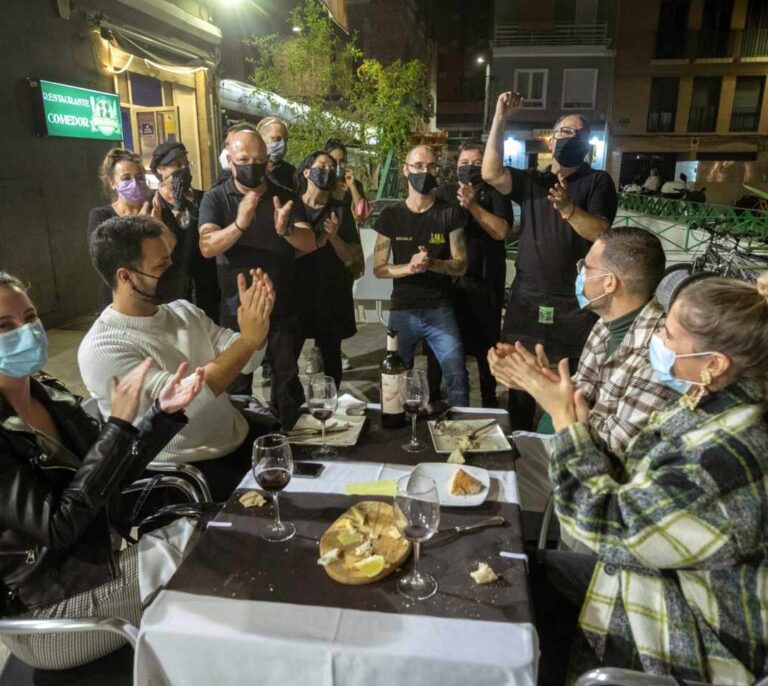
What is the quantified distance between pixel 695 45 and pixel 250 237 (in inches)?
1028

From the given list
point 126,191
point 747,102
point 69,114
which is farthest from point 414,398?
point 747,102

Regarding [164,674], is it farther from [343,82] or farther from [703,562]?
[343,82]

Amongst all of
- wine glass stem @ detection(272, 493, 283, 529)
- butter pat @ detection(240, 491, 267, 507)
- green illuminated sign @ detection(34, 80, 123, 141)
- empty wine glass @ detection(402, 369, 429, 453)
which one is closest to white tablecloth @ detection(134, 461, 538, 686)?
wine glass stem @ detection(272, 493, 283, 529)

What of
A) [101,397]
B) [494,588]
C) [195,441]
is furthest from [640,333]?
[101,397]

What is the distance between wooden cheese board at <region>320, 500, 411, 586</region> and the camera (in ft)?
4.50

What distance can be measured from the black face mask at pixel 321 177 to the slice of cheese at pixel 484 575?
3.18 metres

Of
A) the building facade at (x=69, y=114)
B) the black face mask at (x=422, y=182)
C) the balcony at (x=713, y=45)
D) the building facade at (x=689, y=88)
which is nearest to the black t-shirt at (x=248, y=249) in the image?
the black face mask at (x=422, y=182)

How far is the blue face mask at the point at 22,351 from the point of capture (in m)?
1.61

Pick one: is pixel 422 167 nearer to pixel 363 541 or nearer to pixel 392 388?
pixel 392 388

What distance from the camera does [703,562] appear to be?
1228mm

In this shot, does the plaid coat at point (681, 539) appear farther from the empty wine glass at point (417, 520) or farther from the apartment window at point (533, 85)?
the apartment window at point (533, 85)

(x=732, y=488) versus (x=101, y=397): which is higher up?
(x=732, y=488)

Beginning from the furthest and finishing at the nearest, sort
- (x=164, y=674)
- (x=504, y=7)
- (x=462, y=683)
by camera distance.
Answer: (x=504, y=7) → (x=164, y=674) → (x=462, y=683)

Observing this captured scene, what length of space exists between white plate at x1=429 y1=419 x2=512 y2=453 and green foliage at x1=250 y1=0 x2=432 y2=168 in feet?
25.0
